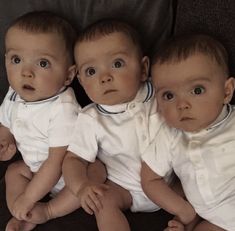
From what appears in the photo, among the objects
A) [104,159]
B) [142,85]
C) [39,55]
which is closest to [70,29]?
[39,55]

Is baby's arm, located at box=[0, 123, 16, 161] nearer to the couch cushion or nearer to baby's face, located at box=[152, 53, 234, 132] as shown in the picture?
the couch cushion

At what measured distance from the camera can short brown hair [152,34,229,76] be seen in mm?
1311

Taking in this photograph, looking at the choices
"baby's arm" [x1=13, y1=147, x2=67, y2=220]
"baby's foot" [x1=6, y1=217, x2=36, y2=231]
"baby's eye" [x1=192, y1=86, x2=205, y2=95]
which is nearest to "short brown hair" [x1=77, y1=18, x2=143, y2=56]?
"baby's eye" [x1=192, y1=86, x2=205, y2=95]

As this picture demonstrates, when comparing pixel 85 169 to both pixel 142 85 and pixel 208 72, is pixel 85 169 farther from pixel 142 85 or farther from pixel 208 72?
pixel 208 72

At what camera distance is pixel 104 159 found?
1.50m

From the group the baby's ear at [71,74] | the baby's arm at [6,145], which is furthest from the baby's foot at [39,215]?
the baby's ear at [71,74]

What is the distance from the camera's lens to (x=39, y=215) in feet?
4.74

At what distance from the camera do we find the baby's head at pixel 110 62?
139cm

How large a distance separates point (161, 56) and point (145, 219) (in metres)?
0.46

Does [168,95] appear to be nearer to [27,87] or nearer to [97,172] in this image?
[97,172]

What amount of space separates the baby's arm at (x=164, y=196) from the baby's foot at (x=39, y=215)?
295 mm

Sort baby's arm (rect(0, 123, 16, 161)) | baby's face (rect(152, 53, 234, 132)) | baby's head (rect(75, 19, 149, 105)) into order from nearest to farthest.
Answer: baby's face (rect(152, 53, 234, 132)), baby's head (rect(75, 19, 149, 105)), baby's arm (rect(0, 123, 16, 161))

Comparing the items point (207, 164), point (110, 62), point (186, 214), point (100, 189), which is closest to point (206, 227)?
point (186, 214)

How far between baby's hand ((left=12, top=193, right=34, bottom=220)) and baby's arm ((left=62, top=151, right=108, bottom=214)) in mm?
134
